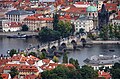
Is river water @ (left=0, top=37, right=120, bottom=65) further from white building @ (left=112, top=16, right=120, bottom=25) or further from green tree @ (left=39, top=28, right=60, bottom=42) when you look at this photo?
white building @ (left=112, top=16, right=120, bottom=25)

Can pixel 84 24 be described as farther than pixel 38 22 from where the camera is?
No

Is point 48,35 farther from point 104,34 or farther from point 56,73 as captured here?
point 56,73

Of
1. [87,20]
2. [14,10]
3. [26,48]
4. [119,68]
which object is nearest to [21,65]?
[119,68]

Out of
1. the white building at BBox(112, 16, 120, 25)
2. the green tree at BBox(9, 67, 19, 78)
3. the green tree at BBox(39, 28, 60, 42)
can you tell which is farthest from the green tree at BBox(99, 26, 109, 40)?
the green tree at BBox(9, 67, 19, 78)

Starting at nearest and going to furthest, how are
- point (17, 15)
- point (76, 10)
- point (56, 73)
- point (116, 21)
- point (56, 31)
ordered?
point (56, 73), point (56, 31), point (116, 21), point (17, 15), point (76, 10)

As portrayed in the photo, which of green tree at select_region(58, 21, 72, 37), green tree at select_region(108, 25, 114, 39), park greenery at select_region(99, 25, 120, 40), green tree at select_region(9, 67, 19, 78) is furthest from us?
green tree at select_region(58, 21, 72, 37)

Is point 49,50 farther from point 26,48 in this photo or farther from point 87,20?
point 87,20

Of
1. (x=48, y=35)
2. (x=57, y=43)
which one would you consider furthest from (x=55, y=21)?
Result: (x=57, y=43)
